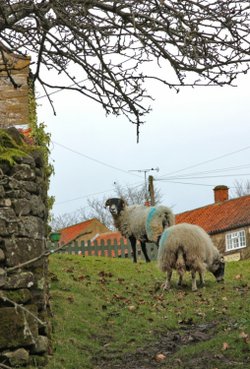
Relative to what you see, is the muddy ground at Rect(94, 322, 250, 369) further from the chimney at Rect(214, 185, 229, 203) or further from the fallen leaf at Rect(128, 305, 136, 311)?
the chimney at Rect(214, 185, 229, 203)

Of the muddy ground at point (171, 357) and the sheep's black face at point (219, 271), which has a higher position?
the sheep's black face at point (219, 271)

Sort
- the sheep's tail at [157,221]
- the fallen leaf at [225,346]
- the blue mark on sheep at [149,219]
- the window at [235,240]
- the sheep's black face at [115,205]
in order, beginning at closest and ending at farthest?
the fallen leaf at [225,346] → the sheep's tail at [157,221] → the blue mark on sheep at [149,219] → the sheep's black face at [115,205] → the window at [235,240]

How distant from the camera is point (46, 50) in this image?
8805mm

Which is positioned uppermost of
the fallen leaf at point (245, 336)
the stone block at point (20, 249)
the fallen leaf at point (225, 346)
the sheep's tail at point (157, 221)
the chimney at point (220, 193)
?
the chimney at point (220, 193)

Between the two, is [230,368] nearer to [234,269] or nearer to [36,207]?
[36,207]

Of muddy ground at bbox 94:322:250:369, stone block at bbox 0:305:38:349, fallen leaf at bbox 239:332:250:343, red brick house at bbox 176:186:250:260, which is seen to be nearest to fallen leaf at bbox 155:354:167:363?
muddy ground at bbox 94:322:250:369

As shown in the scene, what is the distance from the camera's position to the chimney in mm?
47469

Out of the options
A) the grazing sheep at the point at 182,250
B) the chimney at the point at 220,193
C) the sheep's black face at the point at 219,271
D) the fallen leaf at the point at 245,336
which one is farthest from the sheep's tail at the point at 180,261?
the chimney at the point at 220,193

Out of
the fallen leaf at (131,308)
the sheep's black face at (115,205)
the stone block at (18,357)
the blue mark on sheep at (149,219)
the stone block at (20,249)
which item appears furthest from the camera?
the sheep's black face at (115,205)

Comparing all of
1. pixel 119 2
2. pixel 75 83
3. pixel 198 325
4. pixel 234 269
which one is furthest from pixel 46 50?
pixel 234 269

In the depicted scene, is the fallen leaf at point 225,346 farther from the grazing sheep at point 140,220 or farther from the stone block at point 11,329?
the grazing sheep at point 140,220

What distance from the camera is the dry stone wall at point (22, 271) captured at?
9.14 meters

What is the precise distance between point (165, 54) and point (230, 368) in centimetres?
369

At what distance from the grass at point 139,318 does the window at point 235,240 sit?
2171 centimetres
